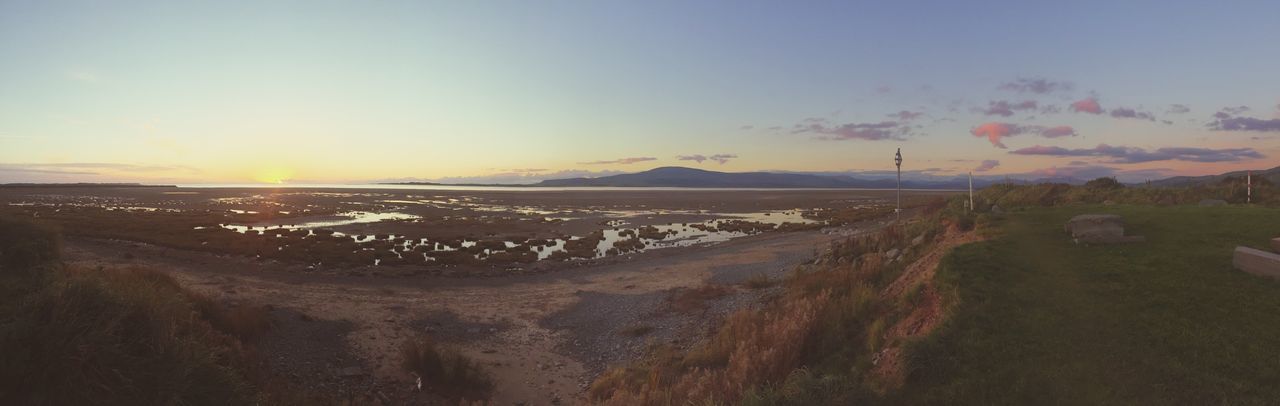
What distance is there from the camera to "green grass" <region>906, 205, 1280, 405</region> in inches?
222

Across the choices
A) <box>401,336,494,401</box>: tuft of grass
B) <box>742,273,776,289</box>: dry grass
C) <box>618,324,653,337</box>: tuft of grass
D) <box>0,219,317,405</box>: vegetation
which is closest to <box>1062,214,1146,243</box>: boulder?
<box>742,273,776,289</box>: dry grass

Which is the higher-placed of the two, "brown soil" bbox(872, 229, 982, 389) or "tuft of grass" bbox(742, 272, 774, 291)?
"brown soil" bbox(872, 229, 982, 389)

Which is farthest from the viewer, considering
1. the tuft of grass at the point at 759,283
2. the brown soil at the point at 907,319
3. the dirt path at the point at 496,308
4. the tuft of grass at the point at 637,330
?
the tuft of grass at the point at 759,283

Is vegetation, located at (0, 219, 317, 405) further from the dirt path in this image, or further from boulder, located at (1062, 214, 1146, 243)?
boulder, located at (1062, 214, 1146, 243)

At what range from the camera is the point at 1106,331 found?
23.0ft

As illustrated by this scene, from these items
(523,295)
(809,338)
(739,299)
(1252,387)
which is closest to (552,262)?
(523,295)

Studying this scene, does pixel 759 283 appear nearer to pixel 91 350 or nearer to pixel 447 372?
pixel 447 372

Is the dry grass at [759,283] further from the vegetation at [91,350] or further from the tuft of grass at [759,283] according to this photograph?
the vegetation at [91,350]

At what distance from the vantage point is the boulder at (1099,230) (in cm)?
1207

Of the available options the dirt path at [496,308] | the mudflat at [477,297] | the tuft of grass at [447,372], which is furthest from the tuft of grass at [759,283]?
the tuft of grass at [447,372]

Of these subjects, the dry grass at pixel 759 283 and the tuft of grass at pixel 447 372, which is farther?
the dry grass at pixel 759 283

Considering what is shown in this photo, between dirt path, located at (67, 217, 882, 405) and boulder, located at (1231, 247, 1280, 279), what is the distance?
34.9 ft

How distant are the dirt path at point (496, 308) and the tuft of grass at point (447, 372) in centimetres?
36

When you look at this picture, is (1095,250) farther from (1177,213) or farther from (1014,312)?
(1177,213)
